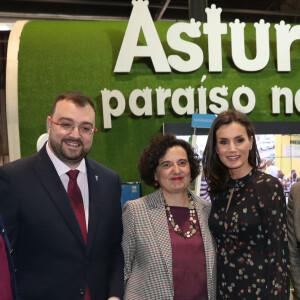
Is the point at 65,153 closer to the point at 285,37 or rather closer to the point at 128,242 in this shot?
the point at 128,242

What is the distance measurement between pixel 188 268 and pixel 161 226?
10.8 inches

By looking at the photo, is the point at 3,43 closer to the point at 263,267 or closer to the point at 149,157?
the point at 149,157

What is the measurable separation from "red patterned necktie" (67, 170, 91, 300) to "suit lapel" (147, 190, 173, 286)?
0.46m

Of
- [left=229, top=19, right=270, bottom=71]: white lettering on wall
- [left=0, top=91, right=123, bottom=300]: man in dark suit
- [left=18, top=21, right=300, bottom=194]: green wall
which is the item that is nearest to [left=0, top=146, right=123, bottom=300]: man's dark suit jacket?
[left=0, top=91, right=123, bottom=300]: man in dark suit

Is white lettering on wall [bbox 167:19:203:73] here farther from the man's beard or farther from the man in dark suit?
the man's beard

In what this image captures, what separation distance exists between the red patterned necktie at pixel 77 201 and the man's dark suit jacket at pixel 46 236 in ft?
0.10

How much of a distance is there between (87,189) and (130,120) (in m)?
1.80

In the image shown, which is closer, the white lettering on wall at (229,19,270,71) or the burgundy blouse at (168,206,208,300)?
the burgundy blouse at (168,206,208,300)

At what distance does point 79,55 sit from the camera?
3754 mm

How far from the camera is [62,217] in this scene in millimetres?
1823

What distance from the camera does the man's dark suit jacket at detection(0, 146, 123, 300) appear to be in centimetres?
177

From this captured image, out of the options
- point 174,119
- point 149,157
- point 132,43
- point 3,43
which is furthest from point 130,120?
point 3,43

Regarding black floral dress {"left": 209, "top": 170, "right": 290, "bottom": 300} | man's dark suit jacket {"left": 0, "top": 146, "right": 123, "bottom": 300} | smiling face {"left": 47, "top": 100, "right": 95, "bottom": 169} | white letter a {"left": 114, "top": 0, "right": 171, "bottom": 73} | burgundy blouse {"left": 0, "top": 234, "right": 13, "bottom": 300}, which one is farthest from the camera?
white letter a {"left": 114, "top": 0, "right": 171, "bottom": 73}

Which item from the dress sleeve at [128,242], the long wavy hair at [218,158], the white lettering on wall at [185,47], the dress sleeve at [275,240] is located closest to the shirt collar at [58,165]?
the dress sleeve at [128,242]
